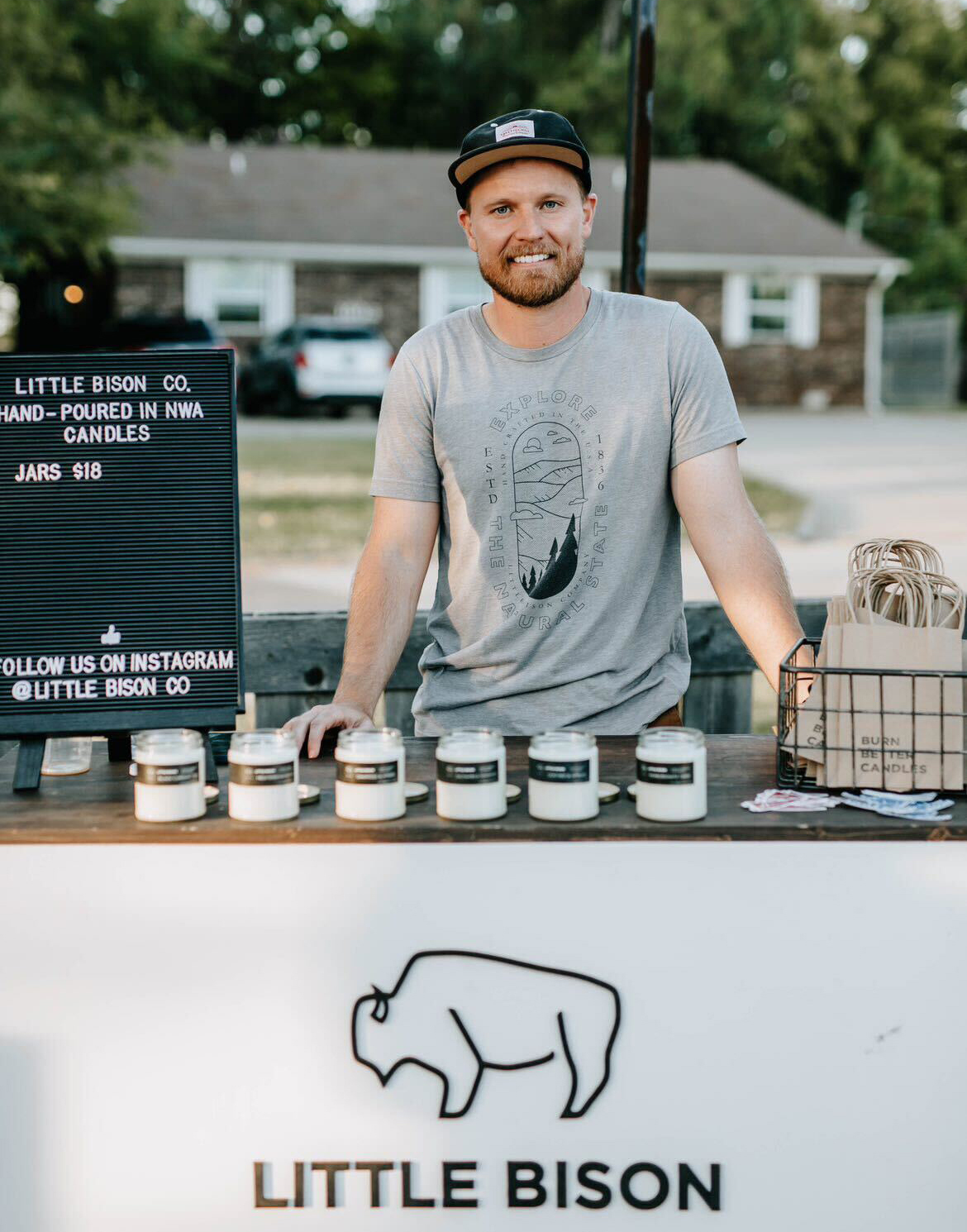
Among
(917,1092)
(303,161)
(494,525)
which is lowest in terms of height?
(917,1092)

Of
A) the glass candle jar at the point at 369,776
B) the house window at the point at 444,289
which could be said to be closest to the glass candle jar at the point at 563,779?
the glass candle jar at the point at 369,776

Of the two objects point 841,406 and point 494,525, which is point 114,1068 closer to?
point 494,525

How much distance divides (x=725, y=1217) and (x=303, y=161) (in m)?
29.5

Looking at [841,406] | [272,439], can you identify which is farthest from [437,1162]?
[841,406]

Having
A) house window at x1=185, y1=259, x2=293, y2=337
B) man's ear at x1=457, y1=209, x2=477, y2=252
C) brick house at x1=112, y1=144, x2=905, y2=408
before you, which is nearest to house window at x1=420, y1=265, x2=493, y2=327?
brick house at x1=112, y1=144, x2=905, y2=408

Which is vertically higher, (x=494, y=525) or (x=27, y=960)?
(x=494, y=525)

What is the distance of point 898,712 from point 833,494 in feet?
36.2

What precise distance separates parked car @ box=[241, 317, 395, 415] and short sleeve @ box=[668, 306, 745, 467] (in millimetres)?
19577

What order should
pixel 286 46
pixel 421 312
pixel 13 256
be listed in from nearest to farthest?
pixel 13 256
pixel 421 312
pixel 286 46

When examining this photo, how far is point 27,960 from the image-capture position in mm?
1884

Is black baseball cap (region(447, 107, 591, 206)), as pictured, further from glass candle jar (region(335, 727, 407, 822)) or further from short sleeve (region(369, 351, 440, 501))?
glass candle jar (region(335, 727, 407, 822))

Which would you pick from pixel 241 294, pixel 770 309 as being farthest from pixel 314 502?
pixel 770 309

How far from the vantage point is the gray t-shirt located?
106 inches

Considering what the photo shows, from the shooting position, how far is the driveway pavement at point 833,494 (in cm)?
790
